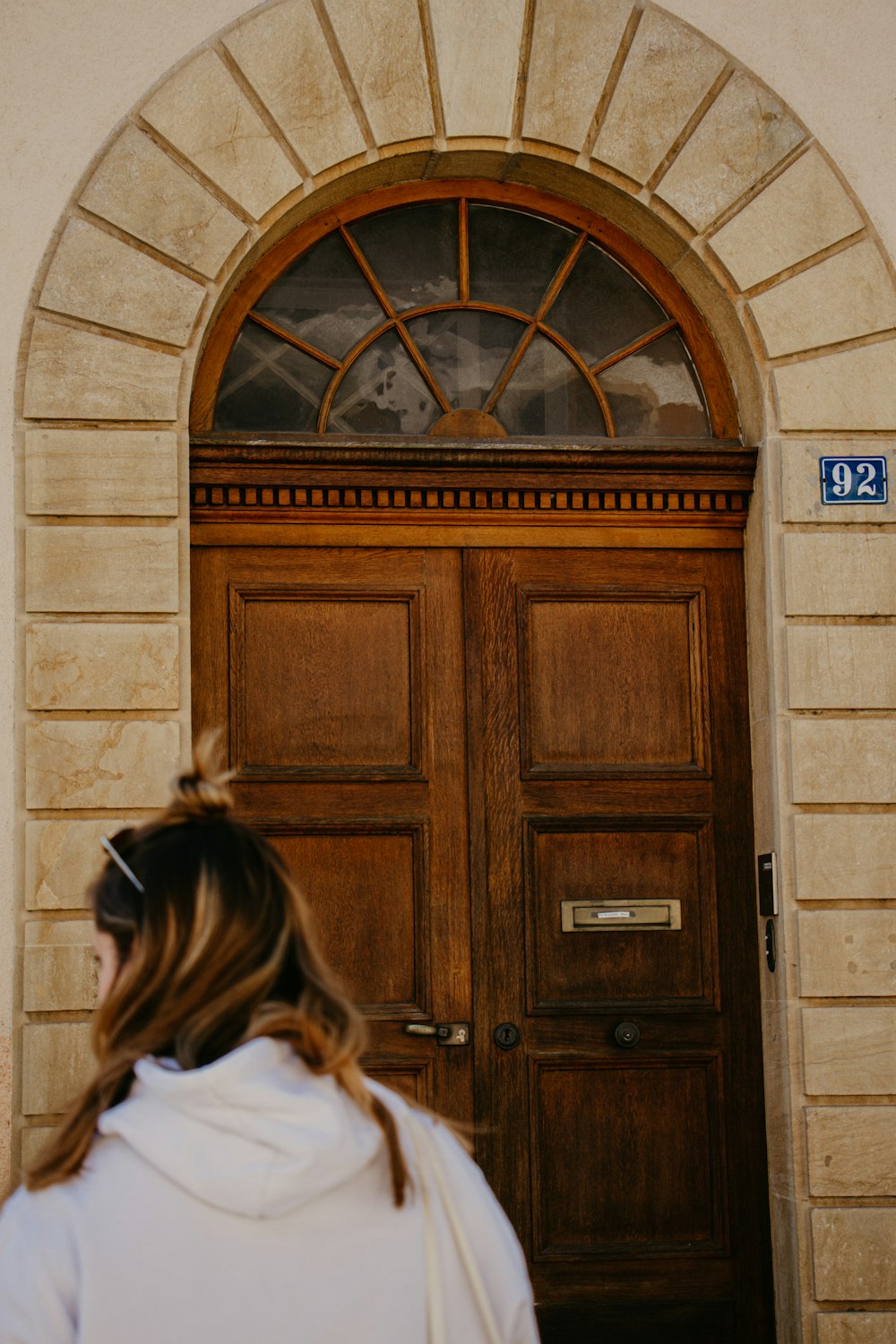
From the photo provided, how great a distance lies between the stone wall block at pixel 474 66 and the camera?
5.32m

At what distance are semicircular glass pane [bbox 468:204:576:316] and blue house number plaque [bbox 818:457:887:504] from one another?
3.77 ft

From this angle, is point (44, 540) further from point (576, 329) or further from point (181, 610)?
point (576, 329)

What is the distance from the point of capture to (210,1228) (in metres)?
1.88

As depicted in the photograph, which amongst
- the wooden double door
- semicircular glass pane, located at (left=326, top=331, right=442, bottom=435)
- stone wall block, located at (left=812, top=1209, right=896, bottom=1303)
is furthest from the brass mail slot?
semicircular glass pane, located at (left=326, top=331, right=442, bottom=435)

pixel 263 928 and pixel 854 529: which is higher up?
pixel 854 529

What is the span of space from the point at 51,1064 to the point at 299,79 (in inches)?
124

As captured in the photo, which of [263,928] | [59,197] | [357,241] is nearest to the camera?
[263,928]

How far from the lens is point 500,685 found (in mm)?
5309

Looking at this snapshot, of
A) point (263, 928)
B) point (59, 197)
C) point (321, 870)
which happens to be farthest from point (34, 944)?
point (263, 928)

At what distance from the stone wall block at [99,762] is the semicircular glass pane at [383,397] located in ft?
4.06

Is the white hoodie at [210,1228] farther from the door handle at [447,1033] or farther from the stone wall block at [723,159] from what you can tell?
the stone wall block at [723,159]

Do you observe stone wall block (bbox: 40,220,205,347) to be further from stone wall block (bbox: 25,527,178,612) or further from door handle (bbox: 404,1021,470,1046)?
door handle (bbox: 404,1021,470,1046)

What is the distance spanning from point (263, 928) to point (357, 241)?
395cm

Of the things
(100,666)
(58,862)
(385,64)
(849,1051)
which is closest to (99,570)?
(100,666)
